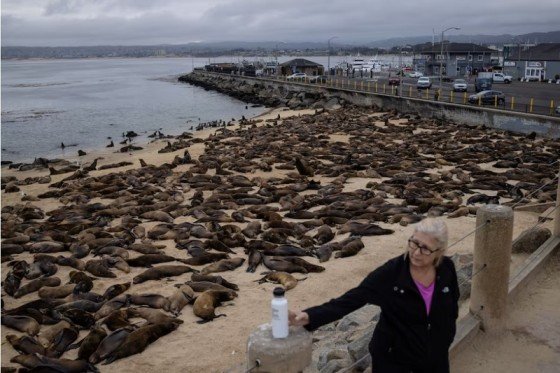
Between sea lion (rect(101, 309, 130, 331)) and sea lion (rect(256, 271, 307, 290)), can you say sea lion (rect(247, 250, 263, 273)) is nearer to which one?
sea lion (rect(256, 271, 307, 290))

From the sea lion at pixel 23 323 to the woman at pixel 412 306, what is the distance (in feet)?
25.9

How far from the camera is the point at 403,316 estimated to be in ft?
13.1

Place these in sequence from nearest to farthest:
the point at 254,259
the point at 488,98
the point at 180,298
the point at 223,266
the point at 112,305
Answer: the point at 112,305 < the point at 180,298 < the point at 223,266 < the point at 254,259 < the point at 488,98

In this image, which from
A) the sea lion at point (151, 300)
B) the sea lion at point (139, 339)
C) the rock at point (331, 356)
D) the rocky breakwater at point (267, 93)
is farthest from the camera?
the rocky breakwater at point (267, 93)

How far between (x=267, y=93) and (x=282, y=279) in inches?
2756

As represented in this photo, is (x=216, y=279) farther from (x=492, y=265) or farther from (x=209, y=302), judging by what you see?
(x=492, y=265)

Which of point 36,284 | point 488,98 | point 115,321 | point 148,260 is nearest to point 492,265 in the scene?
point 115,321

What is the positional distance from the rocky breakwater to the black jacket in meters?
51.2

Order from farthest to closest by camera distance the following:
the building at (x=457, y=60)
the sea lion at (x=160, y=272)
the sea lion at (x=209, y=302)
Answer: the building at (x=457, y=60)
the sea lion at (x=160, y=272)
the sea lion at (x=209, y=302)

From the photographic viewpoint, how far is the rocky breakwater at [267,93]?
5939 cm

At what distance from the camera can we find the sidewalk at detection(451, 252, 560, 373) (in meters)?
5.64

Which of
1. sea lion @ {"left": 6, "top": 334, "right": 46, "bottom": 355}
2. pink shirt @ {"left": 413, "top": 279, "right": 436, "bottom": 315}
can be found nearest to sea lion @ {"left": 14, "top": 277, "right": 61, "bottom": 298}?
sea lion @ {"left": 6, "top": 334, "right": 46, "bottom": 355}

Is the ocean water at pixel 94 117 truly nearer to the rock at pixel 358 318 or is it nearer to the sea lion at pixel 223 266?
the sea lion at pixel 223 266

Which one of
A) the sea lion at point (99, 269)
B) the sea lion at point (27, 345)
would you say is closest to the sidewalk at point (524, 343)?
the sea lion at point (27, 345)
